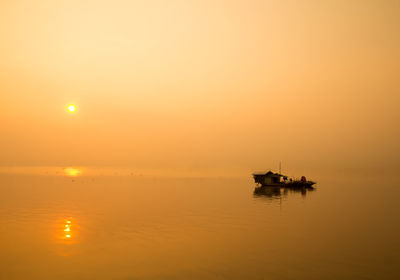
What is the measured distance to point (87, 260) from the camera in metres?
26.1

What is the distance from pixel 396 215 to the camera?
52.4 m

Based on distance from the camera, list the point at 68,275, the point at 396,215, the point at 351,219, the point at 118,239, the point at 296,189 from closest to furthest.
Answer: the point at 68,275, the point at 118,239, the point at 351,219, the point at 396,215, the point at 296,189

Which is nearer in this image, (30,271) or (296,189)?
(30,271)

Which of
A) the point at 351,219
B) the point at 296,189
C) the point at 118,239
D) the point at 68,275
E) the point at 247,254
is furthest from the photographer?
the point at 296,189

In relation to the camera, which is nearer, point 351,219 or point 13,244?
point 13,244

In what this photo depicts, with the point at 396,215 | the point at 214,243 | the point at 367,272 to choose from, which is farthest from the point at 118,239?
the point at 396,215

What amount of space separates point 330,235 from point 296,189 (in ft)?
217

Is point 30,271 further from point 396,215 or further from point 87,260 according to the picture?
point 396,215

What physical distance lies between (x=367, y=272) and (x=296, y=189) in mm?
79328

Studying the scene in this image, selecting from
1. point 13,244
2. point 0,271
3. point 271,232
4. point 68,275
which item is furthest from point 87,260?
point 271,232

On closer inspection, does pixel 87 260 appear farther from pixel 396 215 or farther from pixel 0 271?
pixel 396 215

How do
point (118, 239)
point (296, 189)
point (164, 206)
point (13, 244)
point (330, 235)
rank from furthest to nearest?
point (296, 189)
point (164, 206)
point (330, 235)
point (118, 239)
point (13, 244)

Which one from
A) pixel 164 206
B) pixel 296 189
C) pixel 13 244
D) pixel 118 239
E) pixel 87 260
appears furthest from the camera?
pixel 296 189

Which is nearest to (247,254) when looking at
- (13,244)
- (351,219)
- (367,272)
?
(367,272)
